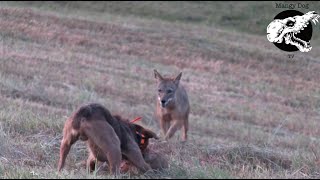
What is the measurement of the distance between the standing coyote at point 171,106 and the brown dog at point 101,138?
4.95 m

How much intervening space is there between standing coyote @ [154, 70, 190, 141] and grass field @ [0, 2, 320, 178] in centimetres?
51

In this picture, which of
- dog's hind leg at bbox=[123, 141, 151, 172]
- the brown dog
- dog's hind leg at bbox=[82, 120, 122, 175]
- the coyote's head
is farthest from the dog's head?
the coyote's head

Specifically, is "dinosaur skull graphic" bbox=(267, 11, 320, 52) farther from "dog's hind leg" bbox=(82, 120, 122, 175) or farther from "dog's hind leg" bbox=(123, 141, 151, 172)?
"dog's hind leg" bbox=(82, 120, 122, 175)

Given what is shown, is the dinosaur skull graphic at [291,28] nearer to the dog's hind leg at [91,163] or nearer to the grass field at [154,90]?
the grass field at [154,90]

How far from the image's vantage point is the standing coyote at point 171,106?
12.5 metres

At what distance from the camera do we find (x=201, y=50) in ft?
96.4

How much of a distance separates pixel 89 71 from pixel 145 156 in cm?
1361

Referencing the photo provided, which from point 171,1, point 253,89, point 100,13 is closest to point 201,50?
point 253,89

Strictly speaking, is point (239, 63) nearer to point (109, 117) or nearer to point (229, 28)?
point (229, 28)

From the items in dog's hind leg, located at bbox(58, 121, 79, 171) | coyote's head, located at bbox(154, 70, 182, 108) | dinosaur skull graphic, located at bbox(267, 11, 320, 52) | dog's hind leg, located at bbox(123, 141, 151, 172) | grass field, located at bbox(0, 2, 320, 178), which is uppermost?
dinosaur skull graphic, located at bbox(267, 11, 320, 52)

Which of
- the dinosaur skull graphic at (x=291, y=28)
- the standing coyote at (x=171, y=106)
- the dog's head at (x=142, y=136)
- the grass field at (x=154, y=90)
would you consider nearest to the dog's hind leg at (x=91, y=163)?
the grass field at (x=154, y=90)

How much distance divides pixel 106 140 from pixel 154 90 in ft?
42.4

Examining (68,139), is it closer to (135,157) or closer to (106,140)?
(106,140)

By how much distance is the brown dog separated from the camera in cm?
677
